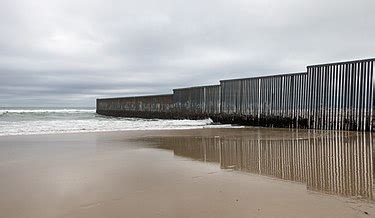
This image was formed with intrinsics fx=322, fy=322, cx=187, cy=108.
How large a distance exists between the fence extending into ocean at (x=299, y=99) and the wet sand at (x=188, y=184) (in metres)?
9.35

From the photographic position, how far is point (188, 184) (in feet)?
18.1

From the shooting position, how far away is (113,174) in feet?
20.9

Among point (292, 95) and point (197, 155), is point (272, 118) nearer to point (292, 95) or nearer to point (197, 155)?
point (292, 95)

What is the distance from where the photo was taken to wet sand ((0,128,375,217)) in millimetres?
4098

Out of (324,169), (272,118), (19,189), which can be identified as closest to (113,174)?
(19,189)

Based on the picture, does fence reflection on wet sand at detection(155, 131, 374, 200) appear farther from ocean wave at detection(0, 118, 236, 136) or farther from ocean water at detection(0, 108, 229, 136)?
ocean water at detection(0, 108, 229, 136)

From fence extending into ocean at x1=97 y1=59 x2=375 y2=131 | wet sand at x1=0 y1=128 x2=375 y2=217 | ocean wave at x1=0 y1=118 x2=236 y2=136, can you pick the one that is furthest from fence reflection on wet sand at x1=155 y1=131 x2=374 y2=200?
ocean wave at x1=0 y1=118 x2=236 y2=136

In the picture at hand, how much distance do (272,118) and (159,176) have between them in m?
17.0

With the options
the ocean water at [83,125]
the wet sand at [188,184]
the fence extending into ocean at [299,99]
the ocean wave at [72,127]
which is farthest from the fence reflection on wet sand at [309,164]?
the ocean water at [83,125]

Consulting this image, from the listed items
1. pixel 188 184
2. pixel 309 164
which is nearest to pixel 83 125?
pixel 309 164

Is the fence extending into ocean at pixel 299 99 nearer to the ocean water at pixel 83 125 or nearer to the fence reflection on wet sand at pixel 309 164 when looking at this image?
the ocean water at pixel 83 125

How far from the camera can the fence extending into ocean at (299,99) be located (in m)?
17.3

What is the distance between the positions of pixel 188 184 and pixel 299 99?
16.8 m

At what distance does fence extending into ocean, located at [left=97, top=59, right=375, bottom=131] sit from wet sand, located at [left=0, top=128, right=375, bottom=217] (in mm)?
9350
